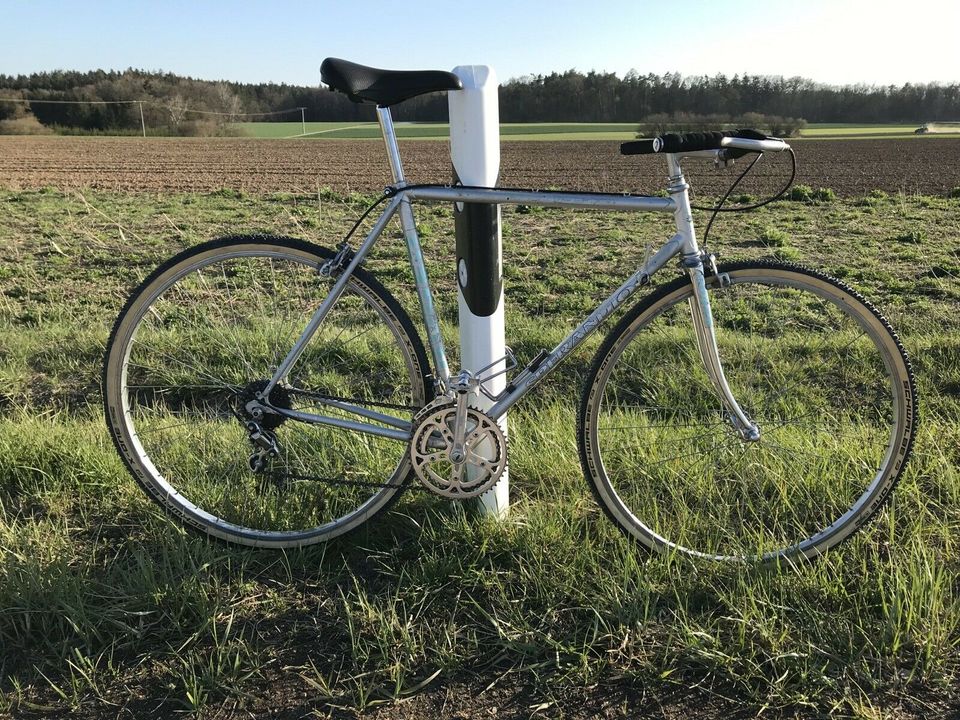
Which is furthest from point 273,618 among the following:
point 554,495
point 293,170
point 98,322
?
point 293,170

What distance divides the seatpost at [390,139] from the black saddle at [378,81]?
5 cm

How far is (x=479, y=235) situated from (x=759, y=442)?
1256 millimetres

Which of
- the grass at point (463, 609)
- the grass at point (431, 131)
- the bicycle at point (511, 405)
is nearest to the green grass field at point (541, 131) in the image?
the grass at point (431, 131)

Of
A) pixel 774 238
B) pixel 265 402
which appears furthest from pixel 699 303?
pixel 774 238

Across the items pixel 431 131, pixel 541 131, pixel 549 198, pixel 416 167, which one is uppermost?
pixel 431 131

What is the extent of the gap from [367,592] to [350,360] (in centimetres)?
215

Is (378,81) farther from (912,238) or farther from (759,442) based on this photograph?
(912,238)

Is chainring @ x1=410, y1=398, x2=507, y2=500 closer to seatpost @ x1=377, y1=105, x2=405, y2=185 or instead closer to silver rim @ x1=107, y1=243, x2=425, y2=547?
silver rim @ x1=107, y1=243, x2=425, y2=547

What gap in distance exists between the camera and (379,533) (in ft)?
7.99

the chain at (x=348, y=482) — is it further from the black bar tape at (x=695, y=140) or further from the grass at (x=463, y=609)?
the black bar tape at (x=695, y=140)

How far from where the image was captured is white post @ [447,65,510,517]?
2234 millimetres

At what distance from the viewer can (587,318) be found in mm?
2246

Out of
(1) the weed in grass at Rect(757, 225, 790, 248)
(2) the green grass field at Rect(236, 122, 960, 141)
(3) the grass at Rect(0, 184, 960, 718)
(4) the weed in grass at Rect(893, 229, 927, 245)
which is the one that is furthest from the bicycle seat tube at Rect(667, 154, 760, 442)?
(2) the green grass field at Rect(236, 122, 960, 141)

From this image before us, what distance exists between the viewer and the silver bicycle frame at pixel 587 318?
210 cm
